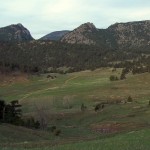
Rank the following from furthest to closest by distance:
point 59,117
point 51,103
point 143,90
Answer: point 143,90
point 51,103
point 59,117

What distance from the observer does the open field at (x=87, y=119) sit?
3447 cm

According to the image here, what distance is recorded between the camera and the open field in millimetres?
34469

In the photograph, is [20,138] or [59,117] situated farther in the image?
[59,117]

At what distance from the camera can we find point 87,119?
349ft

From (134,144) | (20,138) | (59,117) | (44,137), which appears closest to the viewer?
(134,144)

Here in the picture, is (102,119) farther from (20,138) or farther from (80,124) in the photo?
(20,138)

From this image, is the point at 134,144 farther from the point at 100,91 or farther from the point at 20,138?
the point at 100,91

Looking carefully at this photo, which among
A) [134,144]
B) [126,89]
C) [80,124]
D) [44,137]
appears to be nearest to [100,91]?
[126,89]

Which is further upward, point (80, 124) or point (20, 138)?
point (20, 138)

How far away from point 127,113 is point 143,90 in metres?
74.0

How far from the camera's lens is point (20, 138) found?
161 ft

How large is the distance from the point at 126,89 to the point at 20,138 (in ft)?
448

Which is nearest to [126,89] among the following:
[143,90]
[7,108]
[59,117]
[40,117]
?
[143,90]

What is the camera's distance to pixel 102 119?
103m
